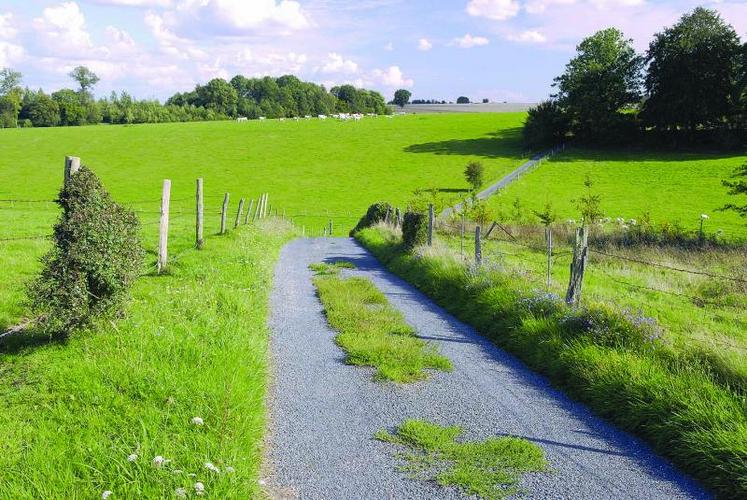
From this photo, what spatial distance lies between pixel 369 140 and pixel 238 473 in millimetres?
83846

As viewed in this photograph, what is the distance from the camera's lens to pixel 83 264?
24.2ft

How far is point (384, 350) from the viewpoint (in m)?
8.46

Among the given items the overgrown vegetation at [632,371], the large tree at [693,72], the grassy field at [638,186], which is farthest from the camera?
the large tree at [693,72]

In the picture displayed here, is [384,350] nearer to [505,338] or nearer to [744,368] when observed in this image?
[505,338]

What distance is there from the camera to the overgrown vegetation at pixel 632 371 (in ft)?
17.1

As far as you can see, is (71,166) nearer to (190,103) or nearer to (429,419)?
(429,419)

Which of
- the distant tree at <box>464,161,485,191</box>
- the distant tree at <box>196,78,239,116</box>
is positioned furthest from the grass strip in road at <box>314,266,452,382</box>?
the distant tree at <box>196,78,239,116</box>

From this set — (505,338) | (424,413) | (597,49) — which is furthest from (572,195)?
(424,413)

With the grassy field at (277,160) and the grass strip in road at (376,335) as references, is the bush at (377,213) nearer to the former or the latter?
the grassy field at (277,160)

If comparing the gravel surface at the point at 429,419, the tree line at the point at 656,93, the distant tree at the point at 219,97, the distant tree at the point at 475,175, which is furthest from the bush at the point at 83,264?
the distant tree at the point at 219,97

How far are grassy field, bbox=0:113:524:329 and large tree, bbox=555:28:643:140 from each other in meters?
8.89

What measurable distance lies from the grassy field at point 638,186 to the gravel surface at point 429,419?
33.5 m

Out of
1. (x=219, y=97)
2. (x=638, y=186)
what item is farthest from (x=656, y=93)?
(x=219, y=97)

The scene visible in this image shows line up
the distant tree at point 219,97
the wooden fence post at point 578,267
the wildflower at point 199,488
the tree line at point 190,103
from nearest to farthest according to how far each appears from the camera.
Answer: the wildflower at point 199,488 → the wooden fence post at point 578,267 → the tree line at point 190,103 → the distant tree at point 219,97
